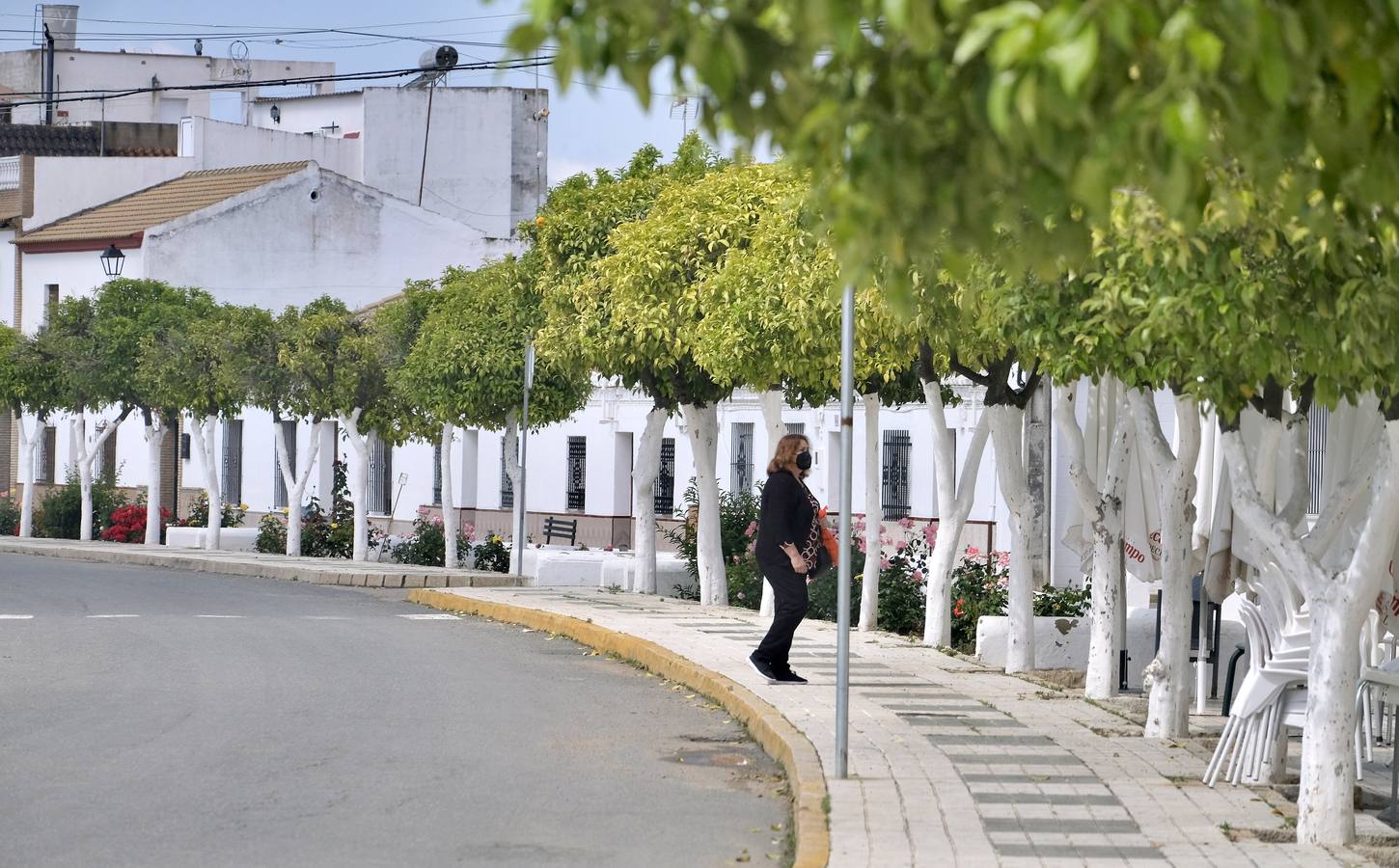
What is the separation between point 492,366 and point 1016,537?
13.0 m

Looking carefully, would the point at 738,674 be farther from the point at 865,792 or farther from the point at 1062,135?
the point at 1062,135

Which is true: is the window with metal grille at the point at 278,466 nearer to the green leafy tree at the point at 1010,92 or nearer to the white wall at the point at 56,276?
the white wall at the point at 56,276

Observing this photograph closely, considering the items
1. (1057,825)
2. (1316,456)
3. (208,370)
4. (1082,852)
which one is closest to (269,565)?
(208,370)

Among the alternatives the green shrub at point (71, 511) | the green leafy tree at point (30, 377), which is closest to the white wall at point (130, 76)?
the green shrub at point (71, 511)

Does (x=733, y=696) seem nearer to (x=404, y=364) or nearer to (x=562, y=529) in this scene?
(x=404, y=364)

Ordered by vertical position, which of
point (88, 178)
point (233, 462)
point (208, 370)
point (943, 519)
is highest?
point (88, 178)

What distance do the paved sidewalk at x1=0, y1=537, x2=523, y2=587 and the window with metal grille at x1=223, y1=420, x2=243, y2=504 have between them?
29.3ft

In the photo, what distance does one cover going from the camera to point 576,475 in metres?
39.8

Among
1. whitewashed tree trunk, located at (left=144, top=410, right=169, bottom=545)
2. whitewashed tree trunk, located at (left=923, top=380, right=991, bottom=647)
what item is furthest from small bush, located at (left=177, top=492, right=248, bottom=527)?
whitewashed tree trunk, located at (left=923, top=380, right=991, bottom=647)

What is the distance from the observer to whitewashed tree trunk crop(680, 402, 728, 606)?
70.1 ft

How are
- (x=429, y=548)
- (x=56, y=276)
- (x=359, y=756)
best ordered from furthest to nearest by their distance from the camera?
(x=56, y=276), (x=429, y=548), (x=359, y=756)

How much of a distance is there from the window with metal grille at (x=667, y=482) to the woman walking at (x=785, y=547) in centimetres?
2295

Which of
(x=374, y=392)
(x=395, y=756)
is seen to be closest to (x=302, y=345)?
(x=374, y=392)

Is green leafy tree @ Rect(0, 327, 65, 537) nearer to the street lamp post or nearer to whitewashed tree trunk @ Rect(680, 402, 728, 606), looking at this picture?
the street lamp post
